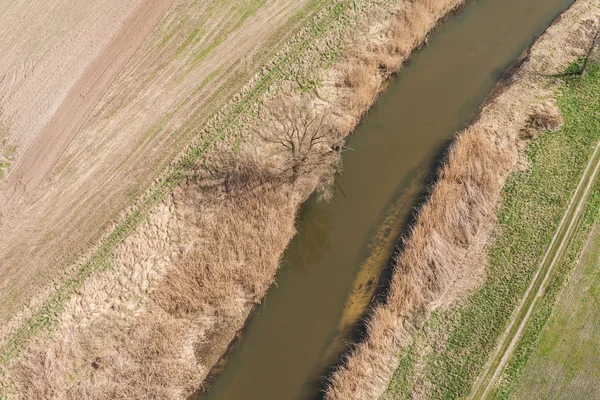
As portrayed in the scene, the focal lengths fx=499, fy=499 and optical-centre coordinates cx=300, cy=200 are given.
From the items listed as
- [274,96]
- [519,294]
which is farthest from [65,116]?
[519,294]

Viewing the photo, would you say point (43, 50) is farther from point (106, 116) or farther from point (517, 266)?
point (517, 266)

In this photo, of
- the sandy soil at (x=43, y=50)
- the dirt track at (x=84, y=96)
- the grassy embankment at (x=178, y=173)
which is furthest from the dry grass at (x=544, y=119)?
the sandy soil at (x=43, y=50)

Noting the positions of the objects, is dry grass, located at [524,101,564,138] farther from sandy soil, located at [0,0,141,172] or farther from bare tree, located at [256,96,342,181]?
sandy soil, located at [0,0,141,172]

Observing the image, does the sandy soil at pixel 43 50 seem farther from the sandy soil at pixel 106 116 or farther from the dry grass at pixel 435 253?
the dry grass at pixel 435 253

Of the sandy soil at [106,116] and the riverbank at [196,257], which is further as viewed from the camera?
the sandy soil at [106,116]

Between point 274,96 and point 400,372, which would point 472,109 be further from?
point 400,372

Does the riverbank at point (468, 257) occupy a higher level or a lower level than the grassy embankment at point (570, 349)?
higher
